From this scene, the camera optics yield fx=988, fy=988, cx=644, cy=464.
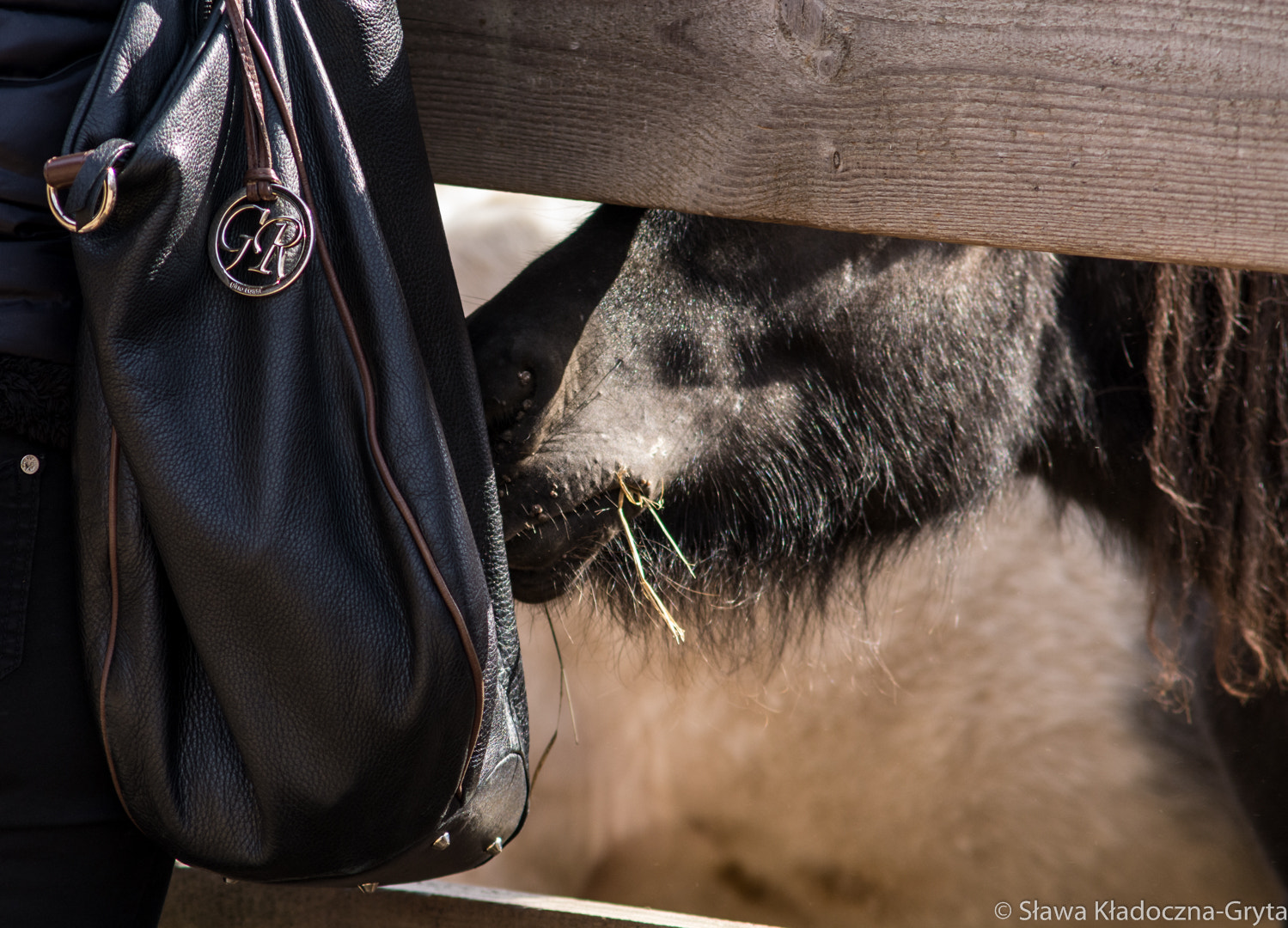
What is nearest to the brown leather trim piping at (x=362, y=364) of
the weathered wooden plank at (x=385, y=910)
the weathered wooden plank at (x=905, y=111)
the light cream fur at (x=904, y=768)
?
the weathered wooden plank at (x=905, y=111)

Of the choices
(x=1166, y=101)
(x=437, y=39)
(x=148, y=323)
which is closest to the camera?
(x=148, y=323)

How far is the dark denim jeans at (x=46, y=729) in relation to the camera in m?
0.53

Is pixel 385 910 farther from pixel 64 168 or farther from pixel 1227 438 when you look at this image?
pixel 1227 438

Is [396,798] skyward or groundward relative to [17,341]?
groundward

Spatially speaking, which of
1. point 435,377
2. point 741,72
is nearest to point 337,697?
point 435,377

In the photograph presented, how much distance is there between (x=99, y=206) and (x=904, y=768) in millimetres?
2235

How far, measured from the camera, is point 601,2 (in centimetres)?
70

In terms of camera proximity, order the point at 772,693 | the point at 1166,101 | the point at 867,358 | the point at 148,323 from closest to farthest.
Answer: the point at 148,323 < the point at 1166,101 < the point at 867,358 < the point at 772,693

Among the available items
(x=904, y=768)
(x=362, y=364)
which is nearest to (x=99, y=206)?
(x=362, y=364)

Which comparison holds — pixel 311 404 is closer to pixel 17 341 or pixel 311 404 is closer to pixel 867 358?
pixel 17 341

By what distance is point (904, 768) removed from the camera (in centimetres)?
234

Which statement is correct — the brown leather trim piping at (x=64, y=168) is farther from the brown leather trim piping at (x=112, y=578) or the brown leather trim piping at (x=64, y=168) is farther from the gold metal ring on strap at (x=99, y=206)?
the brown leather trim piping at (x=112, y=578)

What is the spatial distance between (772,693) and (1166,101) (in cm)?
168

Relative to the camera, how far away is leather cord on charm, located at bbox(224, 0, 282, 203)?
513 mm
